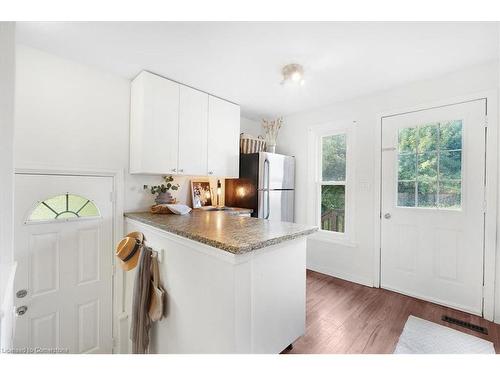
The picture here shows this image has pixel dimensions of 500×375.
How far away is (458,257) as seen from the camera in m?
2.19

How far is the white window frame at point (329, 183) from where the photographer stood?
114 inches

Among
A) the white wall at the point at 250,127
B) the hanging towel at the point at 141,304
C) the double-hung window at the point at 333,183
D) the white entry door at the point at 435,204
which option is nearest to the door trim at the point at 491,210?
the white entry door at the point at 435,204

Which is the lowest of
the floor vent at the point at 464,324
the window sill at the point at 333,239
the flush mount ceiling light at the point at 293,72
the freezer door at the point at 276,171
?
the floor vent at the point at 464,324

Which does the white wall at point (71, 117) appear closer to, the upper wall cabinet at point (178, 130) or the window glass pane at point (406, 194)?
the upper wall cabinet at point (178, 130)

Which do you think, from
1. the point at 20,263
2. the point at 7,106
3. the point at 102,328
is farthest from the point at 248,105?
the point at 102,328

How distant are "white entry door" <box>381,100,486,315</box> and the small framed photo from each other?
2237 millimetres

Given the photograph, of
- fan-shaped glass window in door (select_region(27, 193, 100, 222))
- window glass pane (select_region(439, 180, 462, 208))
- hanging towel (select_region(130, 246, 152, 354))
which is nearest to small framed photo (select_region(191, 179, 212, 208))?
fan-shaped glass window in door (select_region(27, 193, 100, 222))

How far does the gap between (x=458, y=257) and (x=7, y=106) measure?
352 centimetres

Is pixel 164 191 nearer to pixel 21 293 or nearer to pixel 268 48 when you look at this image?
pixel 21 293

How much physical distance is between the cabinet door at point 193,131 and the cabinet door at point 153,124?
0.07 meters

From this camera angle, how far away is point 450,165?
7.33 feet

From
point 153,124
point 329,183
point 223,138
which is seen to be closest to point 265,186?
point 223,138
